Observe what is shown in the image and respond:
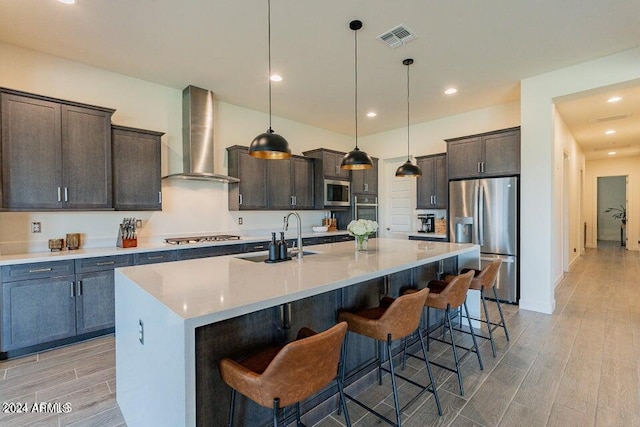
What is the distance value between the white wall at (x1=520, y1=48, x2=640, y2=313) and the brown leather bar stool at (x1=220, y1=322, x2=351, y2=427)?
371 centimetres

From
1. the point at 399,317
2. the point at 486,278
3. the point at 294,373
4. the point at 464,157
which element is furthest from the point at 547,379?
the point at 464,157

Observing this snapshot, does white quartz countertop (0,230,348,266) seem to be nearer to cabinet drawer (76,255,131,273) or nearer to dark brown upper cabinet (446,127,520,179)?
cabinet drawer (76,255,131,273)

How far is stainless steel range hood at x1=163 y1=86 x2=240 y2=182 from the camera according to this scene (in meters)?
4.16

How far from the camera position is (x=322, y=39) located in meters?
3.03

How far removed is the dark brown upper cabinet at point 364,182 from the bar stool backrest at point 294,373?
4912 millimetres

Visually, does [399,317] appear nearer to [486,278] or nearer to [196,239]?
[486,278]

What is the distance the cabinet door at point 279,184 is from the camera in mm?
4938

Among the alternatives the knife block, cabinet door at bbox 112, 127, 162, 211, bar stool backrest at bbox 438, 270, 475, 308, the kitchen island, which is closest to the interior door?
bar stool backrest at bbox 438, 270, 475, 308

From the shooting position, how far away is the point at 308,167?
5.55 meters

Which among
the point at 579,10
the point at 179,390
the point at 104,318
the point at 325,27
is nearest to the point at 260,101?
the point at 325,27

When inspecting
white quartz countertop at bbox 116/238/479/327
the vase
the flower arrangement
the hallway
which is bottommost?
the hallway

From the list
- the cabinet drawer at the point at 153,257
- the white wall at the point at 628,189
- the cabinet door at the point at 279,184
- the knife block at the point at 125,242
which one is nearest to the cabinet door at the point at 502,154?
the cabinet door at the point at 279,184

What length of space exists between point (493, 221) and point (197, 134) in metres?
4.35

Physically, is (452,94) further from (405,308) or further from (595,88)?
(405,308)
